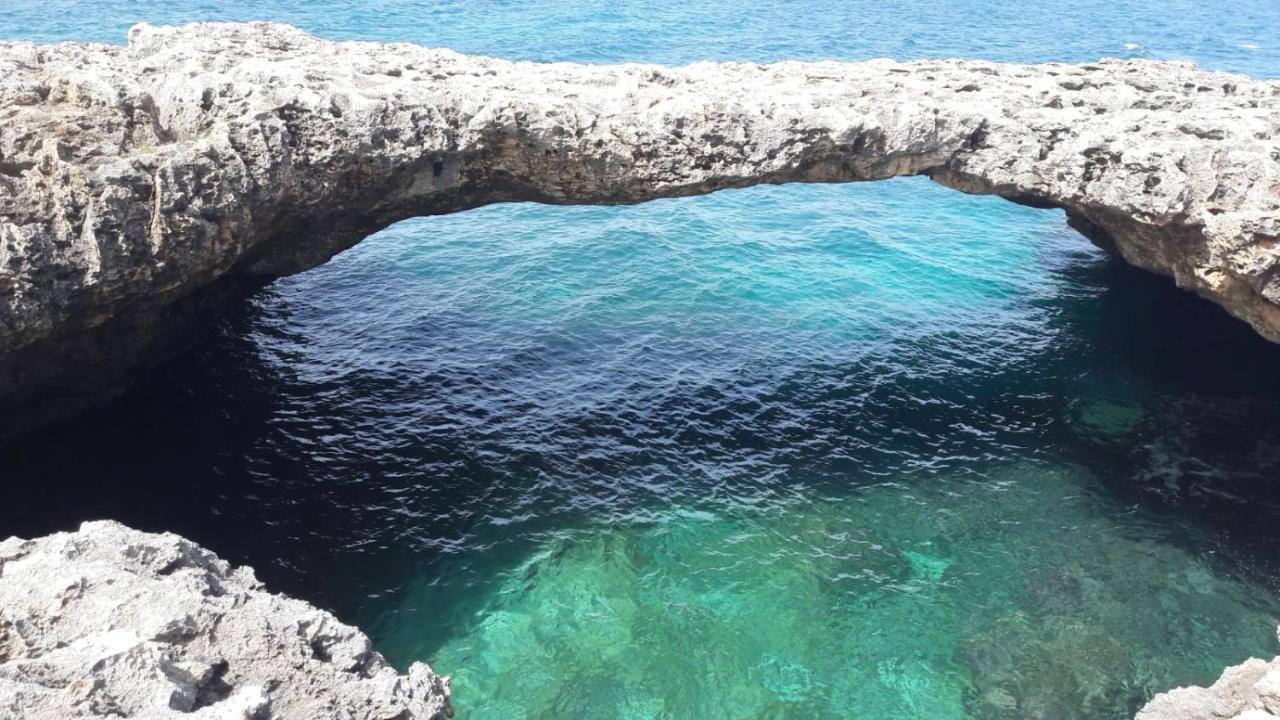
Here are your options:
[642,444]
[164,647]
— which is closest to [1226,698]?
[164,647]

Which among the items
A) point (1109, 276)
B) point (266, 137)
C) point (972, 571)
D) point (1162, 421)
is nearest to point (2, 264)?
point (266, 137)

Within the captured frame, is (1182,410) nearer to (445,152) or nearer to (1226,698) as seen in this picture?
(1226,698)

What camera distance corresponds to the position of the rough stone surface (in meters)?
11.1

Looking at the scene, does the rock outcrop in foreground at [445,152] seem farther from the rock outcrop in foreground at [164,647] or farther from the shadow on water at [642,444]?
the rock outcrop in foreground at [164,647]

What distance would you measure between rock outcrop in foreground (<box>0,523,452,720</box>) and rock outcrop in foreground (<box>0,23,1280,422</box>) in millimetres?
5852

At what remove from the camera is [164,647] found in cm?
963

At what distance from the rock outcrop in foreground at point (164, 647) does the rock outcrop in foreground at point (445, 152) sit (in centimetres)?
585

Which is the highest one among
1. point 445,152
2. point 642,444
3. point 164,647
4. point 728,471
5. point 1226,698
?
point 445,152

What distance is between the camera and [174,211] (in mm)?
15281

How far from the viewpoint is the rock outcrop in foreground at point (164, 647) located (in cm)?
897

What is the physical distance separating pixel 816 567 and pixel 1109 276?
62.9ft

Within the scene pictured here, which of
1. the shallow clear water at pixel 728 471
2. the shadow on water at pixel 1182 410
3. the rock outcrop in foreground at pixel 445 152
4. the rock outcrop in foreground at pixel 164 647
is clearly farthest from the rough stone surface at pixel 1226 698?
the rock outcrop in foreground at pixel 164 647

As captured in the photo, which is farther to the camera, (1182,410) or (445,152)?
(1182,410)

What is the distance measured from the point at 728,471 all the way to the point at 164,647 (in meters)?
14.6
